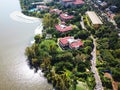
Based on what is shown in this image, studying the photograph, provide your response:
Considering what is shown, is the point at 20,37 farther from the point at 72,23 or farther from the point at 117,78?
the point at 117,78

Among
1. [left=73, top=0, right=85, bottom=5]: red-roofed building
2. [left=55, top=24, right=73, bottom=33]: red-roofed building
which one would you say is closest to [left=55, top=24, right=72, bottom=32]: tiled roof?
[left=55, top=24, right=73, bottom=33]: red-roofed building

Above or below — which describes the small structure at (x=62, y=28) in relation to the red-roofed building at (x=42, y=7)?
above

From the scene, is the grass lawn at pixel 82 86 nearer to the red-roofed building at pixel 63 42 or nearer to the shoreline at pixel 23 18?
the red-roofed building at pixel 63 42

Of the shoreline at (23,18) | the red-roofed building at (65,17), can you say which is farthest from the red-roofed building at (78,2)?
the shoreline at (23,18)

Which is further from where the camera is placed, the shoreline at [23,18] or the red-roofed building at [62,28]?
the shoreline at [23,18]

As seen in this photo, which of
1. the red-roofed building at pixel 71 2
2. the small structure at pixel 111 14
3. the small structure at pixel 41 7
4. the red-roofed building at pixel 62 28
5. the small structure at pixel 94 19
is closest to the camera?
the red-roofed building at pixel 62 28

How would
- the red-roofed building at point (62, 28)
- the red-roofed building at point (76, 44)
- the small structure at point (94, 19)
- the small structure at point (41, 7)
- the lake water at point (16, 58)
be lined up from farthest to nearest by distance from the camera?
the small structure at point (41, 7)
the small structure at point (94, 19)
the red-roofed building at point (62, 28)
the red-roofed building at point (76, 44)
the lake water at point (16, 58)

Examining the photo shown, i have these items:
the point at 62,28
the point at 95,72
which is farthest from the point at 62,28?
the point at 95,72
